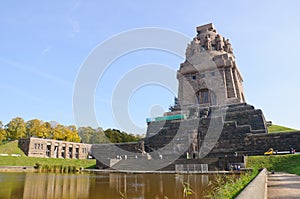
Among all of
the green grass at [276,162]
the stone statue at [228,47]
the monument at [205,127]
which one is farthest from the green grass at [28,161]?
the stone statue at [228,47]

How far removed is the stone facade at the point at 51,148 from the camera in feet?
116

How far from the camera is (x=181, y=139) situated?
25.4 metres

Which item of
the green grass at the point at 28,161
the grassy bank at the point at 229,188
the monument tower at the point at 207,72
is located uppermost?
the monument tower at the point at 207,72

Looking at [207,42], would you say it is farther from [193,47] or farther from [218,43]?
[193,47]

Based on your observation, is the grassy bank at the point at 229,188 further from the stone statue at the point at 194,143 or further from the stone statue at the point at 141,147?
the stone statue at the point at 141,147

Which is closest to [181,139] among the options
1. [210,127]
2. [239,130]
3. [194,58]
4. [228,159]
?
[210,127]

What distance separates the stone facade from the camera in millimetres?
35253

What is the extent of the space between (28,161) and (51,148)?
10021mm

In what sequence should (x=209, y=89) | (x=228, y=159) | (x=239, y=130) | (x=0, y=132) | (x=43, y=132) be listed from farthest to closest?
(x=43, y=132), (x=0, y=132), (x=209, y=89), (x=239, y=130), (x=228, y=159)

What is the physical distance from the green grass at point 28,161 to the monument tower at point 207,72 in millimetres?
15555

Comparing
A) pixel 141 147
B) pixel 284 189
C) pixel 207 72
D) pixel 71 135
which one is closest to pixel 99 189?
pixel 284 189

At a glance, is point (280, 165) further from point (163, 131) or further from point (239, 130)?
point (163, 131)

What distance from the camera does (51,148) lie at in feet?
128

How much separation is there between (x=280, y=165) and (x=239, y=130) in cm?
738
